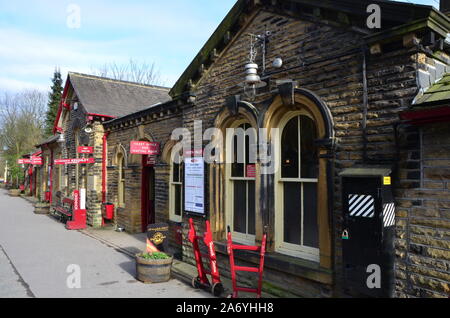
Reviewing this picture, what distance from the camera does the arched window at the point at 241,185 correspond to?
A: 6.87 metres

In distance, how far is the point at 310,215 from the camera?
5.69m

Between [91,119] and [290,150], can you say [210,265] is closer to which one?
[290,150]

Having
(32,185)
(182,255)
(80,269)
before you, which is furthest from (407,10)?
(32,185)

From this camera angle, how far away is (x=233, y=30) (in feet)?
23.2

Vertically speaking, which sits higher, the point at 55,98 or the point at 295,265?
the point at 55,98

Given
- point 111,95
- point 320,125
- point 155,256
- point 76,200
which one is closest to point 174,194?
point 155,256

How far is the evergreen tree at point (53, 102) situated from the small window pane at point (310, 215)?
43.5 meters

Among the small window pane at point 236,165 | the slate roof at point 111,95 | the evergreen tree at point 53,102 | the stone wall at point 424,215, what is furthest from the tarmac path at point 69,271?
the evergreen tree at point 53,102

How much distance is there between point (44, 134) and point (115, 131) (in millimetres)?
35295

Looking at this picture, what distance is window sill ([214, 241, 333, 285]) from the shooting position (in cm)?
504

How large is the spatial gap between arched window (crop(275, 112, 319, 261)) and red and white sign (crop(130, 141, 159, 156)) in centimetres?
529

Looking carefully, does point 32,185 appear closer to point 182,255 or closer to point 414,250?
point 182,255

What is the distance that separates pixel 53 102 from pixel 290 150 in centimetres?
4523

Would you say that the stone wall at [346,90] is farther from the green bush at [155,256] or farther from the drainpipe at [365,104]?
the green bush at [155,256]
